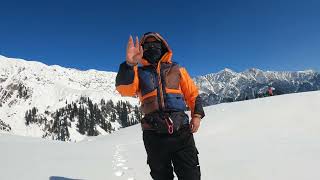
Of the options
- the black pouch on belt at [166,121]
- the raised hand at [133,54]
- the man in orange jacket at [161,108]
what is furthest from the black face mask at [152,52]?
the black pouch on belt at [166,121]

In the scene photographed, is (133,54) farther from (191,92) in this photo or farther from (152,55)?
(191,92)

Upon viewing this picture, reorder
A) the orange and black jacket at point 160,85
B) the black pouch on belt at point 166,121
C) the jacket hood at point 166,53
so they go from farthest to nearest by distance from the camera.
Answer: the jacket hood at point 166,53, the orange and black jacket at point 160,85, the black pouch on belt at point 166,121

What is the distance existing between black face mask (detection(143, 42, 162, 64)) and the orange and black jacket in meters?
0.06

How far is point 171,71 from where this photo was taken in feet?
19.6

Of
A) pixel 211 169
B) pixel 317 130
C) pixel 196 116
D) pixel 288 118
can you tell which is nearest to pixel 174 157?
pixel 196 116

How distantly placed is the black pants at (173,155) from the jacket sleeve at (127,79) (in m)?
0.69

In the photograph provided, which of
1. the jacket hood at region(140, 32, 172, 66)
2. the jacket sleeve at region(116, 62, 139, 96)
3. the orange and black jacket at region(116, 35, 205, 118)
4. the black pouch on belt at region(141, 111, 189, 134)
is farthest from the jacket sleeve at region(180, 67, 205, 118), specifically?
the jacket sleeve at region(116, 62, 139, 96)

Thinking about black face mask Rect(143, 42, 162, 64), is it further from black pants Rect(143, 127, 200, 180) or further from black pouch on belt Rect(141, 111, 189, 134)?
black pants Rect(143, 127, 200, 180)

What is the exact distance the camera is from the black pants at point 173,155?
559 cm

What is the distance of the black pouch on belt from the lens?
5555mm

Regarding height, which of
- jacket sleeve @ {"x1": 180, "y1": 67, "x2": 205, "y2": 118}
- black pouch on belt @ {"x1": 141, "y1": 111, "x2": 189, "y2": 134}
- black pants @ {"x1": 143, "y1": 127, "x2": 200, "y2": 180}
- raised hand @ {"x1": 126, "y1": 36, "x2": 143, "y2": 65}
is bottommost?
black pants @ {"x1": 143, "y1": 127, "x2": 200, "y2": 180}

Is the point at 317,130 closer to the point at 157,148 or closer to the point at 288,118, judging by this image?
the point at 288,118

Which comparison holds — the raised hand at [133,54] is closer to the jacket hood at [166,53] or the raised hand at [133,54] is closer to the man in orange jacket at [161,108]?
the man in orange jacket at [161,108]

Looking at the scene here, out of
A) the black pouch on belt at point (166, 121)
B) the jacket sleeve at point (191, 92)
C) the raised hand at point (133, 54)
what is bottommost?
the black pouch on belt at point (166, 121)
